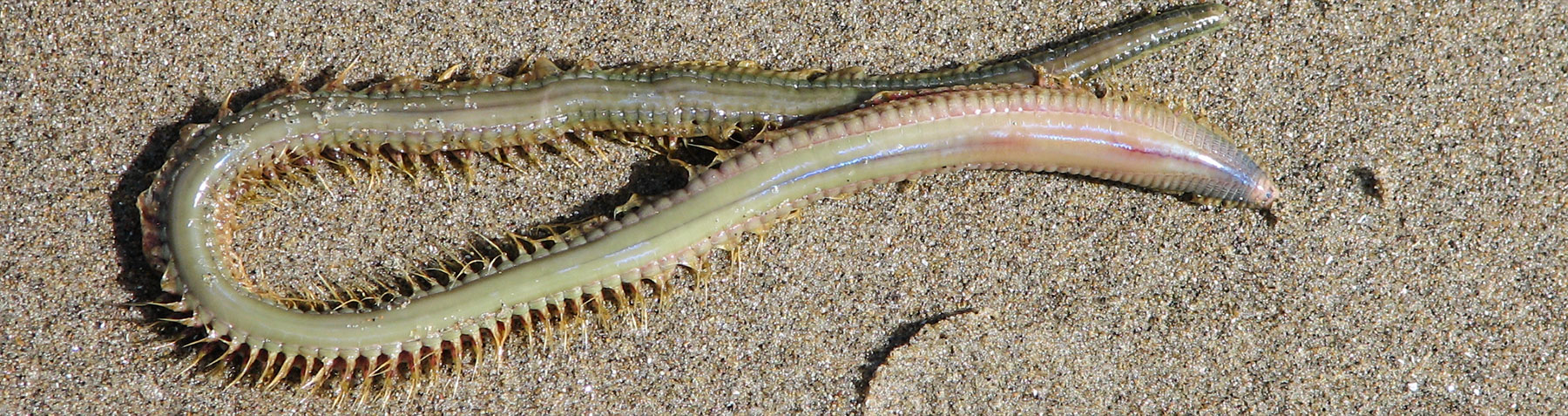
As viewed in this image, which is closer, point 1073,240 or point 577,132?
point 577,132

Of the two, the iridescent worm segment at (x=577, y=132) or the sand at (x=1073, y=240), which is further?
the sand at (x=1073, y=240)

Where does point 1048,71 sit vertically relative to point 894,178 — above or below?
above

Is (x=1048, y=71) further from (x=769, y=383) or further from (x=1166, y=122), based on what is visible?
(x=769, y=383)

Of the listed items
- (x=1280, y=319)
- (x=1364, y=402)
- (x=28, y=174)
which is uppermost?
(x=28, y=174)

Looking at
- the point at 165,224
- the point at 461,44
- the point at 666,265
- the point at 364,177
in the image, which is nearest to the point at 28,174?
the point at 165,224

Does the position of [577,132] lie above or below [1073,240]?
above
